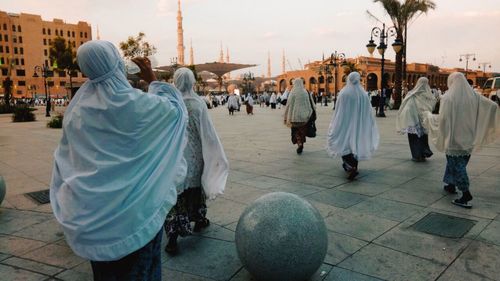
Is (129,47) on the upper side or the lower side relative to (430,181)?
upper

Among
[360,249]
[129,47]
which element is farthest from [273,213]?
[129,47]

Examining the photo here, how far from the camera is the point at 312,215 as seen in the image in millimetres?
3291

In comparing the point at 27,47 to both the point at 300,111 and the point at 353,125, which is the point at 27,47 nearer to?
the point at 300,111

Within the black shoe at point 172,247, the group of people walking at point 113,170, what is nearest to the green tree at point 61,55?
the black shoe at point 172,247

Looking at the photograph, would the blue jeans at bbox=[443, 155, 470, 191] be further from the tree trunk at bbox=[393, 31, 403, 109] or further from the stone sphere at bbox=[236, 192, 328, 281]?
the tree trunk at bbox=[393, 31, 403, 109]

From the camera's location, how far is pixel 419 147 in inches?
332

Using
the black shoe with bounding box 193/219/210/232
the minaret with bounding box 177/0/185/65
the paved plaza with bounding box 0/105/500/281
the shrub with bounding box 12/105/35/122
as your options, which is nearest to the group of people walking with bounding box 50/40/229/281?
the paved plaza with bounding box 0/105/500/281

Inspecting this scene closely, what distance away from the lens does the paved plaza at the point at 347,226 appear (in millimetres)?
3539

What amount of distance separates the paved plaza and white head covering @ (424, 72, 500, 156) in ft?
2.73

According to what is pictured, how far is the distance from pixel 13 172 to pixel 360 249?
7.39 meters

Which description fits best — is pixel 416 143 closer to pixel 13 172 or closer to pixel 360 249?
pixel 360 249

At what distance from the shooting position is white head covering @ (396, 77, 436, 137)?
27.9ft

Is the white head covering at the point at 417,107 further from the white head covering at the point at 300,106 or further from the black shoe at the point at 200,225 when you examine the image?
the black shoe at the point at 200,225

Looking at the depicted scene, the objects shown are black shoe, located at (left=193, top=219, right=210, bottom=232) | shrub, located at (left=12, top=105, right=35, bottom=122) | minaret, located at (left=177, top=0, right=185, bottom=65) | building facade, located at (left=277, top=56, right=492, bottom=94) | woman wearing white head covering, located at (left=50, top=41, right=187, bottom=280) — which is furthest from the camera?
minaret, located at (left=177, top=0, right=185, bottom=65)
